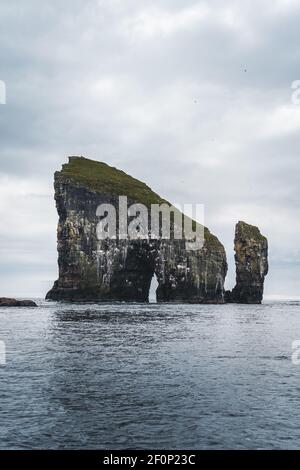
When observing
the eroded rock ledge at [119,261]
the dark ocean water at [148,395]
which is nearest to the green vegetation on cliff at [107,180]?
the eroded rock ledge at [119,261]

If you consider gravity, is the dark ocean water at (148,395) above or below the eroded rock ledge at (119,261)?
below

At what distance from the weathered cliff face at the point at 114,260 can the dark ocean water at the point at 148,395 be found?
90.5 m

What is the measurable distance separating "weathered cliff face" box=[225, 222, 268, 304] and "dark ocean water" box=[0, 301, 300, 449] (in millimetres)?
108705

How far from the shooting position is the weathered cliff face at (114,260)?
131 m

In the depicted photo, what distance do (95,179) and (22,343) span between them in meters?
106

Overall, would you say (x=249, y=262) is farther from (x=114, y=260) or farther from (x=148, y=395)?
(x=148, y=395)

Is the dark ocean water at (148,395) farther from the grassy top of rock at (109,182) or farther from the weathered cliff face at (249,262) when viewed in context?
the weathered cliff face at (249,262)

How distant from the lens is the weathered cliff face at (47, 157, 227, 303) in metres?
131

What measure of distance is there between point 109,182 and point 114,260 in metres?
27.1

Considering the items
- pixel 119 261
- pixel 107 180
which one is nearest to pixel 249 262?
pixel 119 261

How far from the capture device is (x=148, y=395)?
21.4 metres

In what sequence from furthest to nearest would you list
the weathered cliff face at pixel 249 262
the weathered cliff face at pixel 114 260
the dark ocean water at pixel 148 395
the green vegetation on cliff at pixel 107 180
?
1. the weathered cliff face at pixel 249 262
2. the green vegetation on cliff at pixel 107 180
3. the weathered cliff face at pixel 114 260
4. the dark ocean water at pixel 148 395

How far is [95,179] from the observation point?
142 metres
